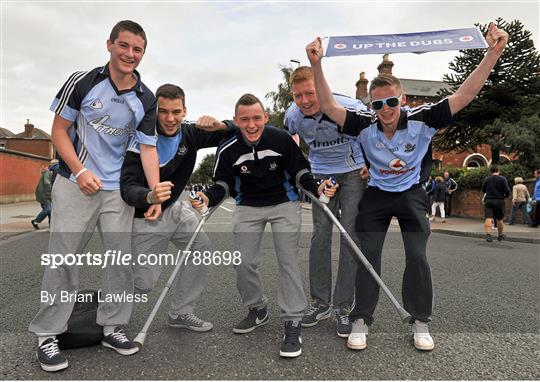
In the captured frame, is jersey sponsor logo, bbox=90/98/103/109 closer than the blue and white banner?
Yes

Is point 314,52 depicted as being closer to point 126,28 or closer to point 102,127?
point 126,28

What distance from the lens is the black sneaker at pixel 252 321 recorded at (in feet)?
10.6

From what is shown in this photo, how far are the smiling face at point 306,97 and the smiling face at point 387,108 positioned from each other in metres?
0.53

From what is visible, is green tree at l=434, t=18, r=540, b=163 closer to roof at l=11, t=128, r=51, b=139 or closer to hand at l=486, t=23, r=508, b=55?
hand at l=486, t=23, r=508, b=55

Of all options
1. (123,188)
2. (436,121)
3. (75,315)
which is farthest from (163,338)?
(436,121)

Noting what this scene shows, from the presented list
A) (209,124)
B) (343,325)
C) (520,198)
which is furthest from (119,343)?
(520,198)

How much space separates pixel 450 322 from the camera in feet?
11.5

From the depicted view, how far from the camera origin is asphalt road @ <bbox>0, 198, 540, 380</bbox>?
8.19ft

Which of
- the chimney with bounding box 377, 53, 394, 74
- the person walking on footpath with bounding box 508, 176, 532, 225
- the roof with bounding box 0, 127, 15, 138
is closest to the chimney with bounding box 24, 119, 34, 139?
the roof with bounding box 0, 127, 15, 138

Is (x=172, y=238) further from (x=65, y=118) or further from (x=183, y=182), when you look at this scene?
(x=65, y=118)

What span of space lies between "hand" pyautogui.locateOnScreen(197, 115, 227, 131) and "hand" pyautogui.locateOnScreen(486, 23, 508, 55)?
2.14 m

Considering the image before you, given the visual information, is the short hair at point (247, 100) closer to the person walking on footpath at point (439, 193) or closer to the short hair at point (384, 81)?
the short hair at point (384, 81)

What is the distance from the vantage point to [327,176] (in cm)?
371

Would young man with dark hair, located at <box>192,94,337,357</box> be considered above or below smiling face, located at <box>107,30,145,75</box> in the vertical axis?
below
